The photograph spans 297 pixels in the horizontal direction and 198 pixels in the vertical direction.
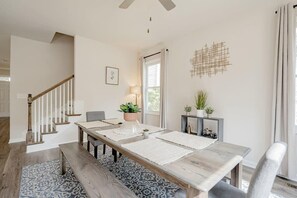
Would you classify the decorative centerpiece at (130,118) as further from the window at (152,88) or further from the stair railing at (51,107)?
the window at (152,88)

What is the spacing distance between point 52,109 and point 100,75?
1.41 m

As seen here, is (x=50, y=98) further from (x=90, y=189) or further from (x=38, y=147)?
(x=90, y=189)

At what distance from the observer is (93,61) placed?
397cm

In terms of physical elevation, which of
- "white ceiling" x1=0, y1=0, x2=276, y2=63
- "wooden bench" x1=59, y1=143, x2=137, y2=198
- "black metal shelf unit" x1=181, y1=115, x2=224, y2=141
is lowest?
"wooden bench" x1=59, y1=143, x2=137, y2=198

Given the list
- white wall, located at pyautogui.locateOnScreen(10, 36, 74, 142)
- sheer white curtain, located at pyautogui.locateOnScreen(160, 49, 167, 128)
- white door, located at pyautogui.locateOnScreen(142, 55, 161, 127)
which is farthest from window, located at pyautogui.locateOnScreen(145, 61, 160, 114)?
white wall, located at pyautogui.locateOnScreen(10, 36, 74, 142)

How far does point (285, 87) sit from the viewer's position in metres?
2.11

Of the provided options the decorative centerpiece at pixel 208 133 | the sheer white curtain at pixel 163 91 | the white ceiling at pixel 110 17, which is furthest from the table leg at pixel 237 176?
the sheer white curtain at pixel 163 91

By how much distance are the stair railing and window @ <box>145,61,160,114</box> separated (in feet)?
6.71

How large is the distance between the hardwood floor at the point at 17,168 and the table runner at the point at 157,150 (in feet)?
5.02

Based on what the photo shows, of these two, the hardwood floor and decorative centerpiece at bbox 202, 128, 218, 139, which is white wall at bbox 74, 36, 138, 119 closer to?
the hardwood floor

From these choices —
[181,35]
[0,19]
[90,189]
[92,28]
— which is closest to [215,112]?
[181,35]

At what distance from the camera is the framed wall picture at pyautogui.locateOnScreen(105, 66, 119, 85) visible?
4.23 metres

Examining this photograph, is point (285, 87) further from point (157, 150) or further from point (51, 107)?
point (51, 107)

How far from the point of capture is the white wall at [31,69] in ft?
12.3
